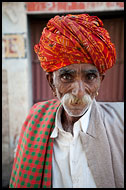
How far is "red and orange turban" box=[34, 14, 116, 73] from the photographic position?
81cm

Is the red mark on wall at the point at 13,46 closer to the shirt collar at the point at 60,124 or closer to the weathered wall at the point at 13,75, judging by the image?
the weathered wall at the point at 13,75

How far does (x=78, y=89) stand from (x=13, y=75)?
2.02 meters

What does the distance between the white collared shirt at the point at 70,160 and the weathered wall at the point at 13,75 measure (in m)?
1.68

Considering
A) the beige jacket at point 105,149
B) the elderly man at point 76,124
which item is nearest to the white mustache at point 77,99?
the elderly man at point 76,124

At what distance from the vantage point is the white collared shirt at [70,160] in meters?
0.91

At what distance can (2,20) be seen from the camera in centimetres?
233

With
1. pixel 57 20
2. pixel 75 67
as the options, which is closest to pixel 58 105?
pixel 75 67

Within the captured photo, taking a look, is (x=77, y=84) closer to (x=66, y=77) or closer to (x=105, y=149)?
(x=66, y=77)

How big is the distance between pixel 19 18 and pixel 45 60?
1883mm

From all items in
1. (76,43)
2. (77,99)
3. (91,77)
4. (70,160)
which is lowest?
(70,160)

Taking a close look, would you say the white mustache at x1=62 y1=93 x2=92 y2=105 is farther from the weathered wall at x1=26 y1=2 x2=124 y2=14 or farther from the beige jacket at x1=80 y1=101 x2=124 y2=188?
the weathered wall at x1=26 y1=2 x2=124 y2=14

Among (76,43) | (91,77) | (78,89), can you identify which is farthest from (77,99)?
(76,43)

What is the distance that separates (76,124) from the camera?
100cm

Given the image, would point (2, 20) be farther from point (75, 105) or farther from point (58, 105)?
point (75, 105)
